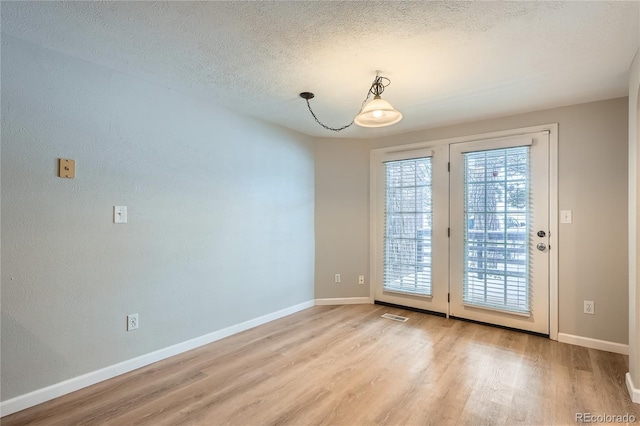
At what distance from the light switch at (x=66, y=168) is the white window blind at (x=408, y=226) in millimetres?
3271

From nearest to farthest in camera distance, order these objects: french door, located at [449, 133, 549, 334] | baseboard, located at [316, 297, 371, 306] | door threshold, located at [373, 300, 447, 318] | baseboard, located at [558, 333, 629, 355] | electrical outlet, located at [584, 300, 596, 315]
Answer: baseboard, located at [558, 333, 629, 355], electrical outlet, located at [584, 300, 596, 315], french door, located at [449, 133, 549, 334], door threshold, located at [373, 300, 447, 318], baseboard, located at [316, 297, 371, 306]

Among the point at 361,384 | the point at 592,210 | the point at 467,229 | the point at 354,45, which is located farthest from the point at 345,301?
the point at 354,45

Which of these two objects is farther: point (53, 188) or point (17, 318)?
point (53, 188)

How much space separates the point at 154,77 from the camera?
98.3 inches

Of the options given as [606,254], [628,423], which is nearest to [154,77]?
[628,423]

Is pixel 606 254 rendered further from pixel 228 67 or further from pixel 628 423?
pixel 228 67

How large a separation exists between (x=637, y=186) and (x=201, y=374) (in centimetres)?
330

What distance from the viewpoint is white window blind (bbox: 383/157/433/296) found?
3848mm

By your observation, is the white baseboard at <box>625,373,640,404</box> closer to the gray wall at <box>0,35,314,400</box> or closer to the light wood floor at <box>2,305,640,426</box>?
the light wood floor at <box>2,305,640,426</box>

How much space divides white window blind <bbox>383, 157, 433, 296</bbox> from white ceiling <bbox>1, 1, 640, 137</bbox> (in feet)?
3.88

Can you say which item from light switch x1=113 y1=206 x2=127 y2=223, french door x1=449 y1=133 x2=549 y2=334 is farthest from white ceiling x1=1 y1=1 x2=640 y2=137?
light switch x1=113 y1=206 x2=127 y2=223

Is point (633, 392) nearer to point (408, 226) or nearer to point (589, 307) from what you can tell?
point (589, 307)

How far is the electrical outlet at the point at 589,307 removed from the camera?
2879 millimetres

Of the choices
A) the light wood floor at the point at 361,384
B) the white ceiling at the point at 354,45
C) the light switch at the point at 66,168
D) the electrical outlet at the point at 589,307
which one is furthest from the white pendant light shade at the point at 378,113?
the electrical outlet at the point at 589,307
